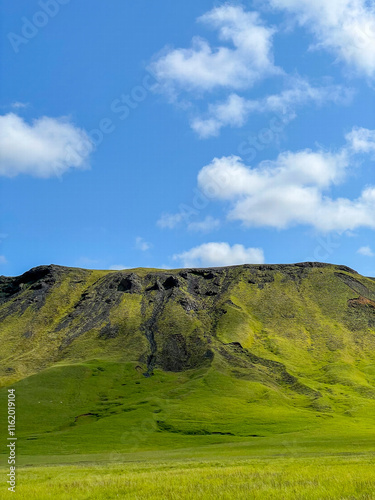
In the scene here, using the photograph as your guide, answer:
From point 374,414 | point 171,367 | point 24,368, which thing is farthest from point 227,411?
point 24,368

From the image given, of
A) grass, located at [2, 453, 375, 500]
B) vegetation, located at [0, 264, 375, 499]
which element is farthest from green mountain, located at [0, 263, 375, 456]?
grass, located at [2, 453, 375, 500]

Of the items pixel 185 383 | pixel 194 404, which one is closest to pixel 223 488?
pixel 194 404

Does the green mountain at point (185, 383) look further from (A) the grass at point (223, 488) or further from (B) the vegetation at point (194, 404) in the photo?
(A) the grass at point (223, 488)

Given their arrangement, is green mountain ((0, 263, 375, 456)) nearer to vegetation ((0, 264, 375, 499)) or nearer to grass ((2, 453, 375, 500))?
vegetation ((0, 264, 375, 499))

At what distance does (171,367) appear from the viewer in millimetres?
166625

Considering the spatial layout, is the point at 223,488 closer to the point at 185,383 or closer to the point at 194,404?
A: the point at 194,404

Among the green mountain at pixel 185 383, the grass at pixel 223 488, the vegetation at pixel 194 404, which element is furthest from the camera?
the green mountain at pixel 185 383

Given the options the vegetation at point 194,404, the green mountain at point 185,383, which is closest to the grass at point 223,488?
the vegetation at point 194,404

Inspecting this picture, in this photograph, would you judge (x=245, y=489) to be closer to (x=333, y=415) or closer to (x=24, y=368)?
(x=333, y=415)

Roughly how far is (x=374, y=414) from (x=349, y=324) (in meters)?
84.8

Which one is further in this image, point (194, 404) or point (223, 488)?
point (194, 404)

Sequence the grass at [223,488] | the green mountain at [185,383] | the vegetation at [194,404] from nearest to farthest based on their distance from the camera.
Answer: the grass at [223,488]
the vegetation at [194,404]
the green mountain at [185,383]

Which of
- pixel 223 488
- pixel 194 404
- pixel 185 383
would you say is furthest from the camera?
pixel 185 383

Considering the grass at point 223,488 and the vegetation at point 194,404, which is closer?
the grass at point 223,488
